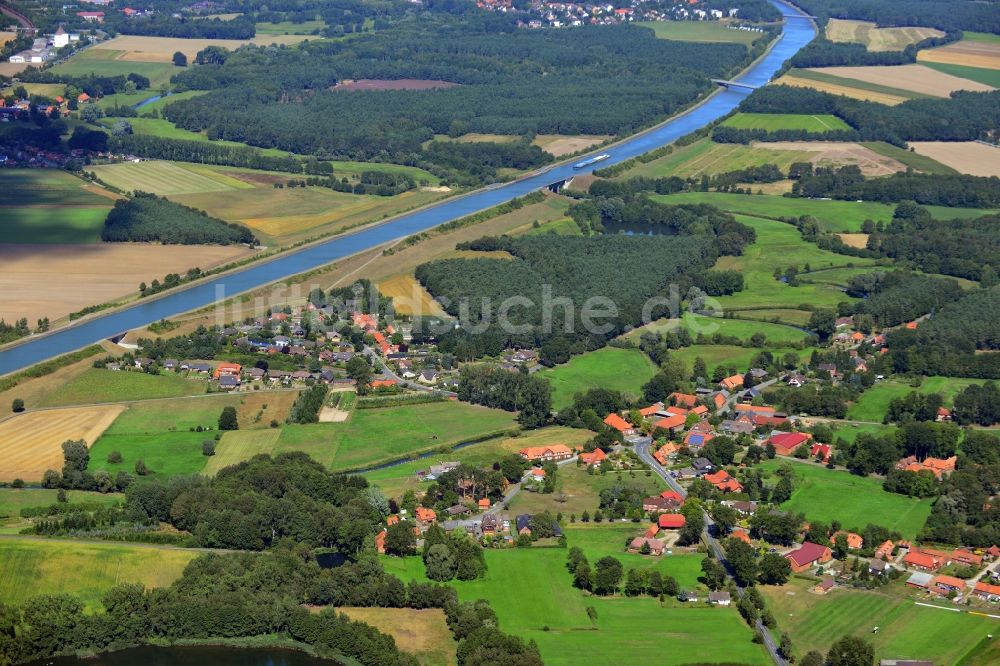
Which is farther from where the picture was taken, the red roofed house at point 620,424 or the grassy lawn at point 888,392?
the grassy lawn at point 888,392

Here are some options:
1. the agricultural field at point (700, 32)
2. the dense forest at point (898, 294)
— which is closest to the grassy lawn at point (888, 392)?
the dense forest at point (898, 294)

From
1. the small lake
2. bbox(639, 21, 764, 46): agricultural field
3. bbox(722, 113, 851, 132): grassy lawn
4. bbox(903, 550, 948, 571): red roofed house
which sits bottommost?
the small lake

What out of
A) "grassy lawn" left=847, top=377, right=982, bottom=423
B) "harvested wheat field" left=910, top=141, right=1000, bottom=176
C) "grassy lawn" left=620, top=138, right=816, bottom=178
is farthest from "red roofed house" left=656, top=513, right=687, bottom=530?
"harvested wheat field" left=910, top=141, right=1000, bottom=176

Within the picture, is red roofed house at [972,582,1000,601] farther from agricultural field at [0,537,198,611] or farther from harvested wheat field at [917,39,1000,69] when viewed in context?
harvested wheat field at [917,39,1000,69]

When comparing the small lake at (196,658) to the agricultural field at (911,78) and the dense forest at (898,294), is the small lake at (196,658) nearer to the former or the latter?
the dense forest at (898,294)

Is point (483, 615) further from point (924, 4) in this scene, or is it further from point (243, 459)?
point (924, 4)

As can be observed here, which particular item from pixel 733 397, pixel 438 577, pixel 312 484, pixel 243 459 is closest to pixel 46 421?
pixel 243 459
